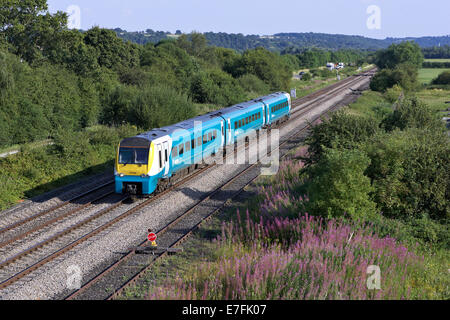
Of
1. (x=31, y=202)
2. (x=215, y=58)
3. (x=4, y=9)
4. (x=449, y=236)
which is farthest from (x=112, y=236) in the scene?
(x=215, y=58)

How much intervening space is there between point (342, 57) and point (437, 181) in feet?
635

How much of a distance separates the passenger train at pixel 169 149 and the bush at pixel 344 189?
7.43 m

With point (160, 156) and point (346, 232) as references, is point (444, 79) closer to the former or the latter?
point (160, 156)

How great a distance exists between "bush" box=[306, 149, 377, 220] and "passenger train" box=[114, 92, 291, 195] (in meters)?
7.43

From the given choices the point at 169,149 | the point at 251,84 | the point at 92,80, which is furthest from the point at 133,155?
the point at 251,84

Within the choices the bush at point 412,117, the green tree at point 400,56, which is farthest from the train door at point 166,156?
the green tree at point 400,56

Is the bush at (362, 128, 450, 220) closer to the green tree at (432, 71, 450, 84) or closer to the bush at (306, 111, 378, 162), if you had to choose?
the bush at (306, 111, 378, 162)

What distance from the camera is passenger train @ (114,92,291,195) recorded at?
17.2 metres

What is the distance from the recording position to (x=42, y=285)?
11000 millimetres

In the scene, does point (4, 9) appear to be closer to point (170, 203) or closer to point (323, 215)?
point (170, 203)

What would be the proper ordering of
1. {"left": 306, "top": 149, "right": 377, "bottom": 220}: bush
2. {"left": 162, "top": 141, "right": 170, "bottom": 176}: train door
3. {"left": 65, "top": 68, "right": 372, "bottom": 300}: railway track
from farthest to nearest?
{"left": 162, "top": 141, "right": 170, "bottom": 176}: train door
{"left": 306, "top": 149, "right": 377, "bottom": 220}: bush
{"left": 65, "top": 68, "right": 372, "bottom": 300}: railway track

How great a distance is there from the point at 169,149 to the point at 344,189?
345 inches

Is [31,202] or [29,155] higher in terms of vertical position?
[29,155]

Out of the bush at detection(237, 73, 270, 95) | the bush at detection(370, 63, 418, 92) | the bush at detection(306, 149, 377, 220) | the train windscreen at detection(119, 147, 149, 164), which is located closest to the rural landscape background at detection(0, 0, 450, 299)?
the bush at detection(306, 149, 377, 220)
